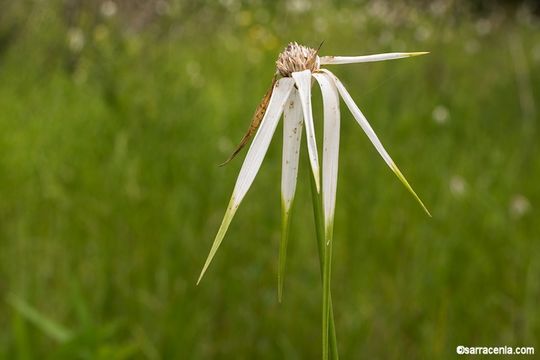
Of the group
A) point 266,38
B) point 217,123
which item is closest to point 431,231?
point 217,123

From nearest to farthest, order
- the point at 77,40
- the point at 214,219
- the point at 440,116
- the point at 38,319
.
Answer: the point at 38,319 < the point at 214,219 < the point at 440,116 < the point at 77,40

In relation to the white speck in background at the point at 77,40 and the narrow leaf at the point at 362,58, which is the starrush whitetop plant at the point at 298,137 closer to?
the narrow leaf at the point at 362,58

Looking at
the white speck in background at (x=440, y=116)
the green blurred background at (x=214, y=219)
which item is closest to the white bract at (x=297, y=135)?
the green blurred background at (x=214, y=219)

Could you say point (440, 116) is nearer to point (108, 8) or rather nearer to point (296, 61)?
point (108, 8)

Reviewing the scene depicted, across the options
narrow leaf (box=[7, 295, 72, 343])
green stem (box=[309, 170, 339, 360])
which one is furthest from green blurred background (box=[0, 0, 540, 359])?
green stem (box=[309, 170, 339, 360])

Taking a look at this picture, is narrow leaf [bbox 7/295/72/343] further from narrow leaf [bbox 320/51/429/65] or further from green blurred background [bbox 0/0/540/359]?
narrow leaf [bbox 320/51/429/65]

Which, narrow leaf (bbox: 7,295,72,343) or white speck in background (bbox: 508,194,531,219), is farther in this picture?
white speck in background (bbox: 508,194,531,219)

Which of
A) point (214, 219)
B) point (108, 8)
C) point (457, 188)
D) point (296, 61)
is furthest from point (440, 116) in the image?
point (296, 61)
